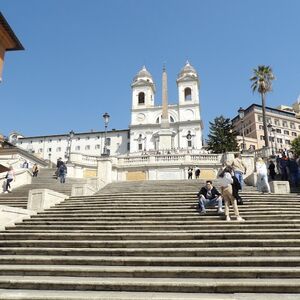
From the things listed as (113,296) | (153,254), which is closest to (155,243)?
(153,254)

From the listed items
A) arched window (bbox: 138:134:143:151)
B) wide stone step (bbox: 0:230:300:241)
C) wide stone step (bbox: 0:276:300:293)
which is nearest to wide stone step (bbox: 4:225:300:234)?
wide stone step (bbox: 0:230:300:241)

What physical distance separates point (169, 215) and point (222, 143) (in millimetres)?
48627

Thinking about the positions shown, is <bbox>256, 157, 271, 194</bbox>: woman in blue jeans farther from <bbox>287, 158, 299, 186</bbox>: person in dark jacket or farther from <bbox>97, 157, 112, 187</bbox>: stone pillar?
<bbox>97, 157, 112, 187</bbox>: stone pillar

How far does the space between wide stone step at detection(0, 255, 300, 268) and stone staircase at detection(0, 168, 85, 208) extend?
8006mm

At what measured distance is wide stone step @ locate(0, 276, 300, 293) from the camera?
17.3 ft

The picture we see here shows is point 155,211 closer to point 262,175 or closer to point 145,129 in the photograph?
point 262,175

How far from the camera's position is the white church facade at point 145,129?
76.3 m

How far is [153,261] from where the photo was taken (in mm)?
6816

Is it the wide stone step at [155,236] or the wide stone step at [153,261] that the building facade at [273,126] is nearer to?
the wide stone step at [155,236]

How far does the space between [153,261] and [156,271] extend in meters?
0.64

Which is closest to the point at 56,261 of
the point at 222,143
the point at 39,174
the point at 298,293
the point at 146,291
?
the point at 146,291

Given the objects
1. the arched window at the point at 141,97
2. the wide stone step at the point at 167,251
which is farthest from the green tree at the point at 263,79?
the arched window at the point at 141,97

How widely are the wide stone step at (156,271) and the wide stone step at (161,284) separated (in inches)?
6.5

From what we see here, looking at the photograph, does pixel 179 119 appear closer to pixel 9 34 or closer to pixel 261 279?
pixel 9 34
